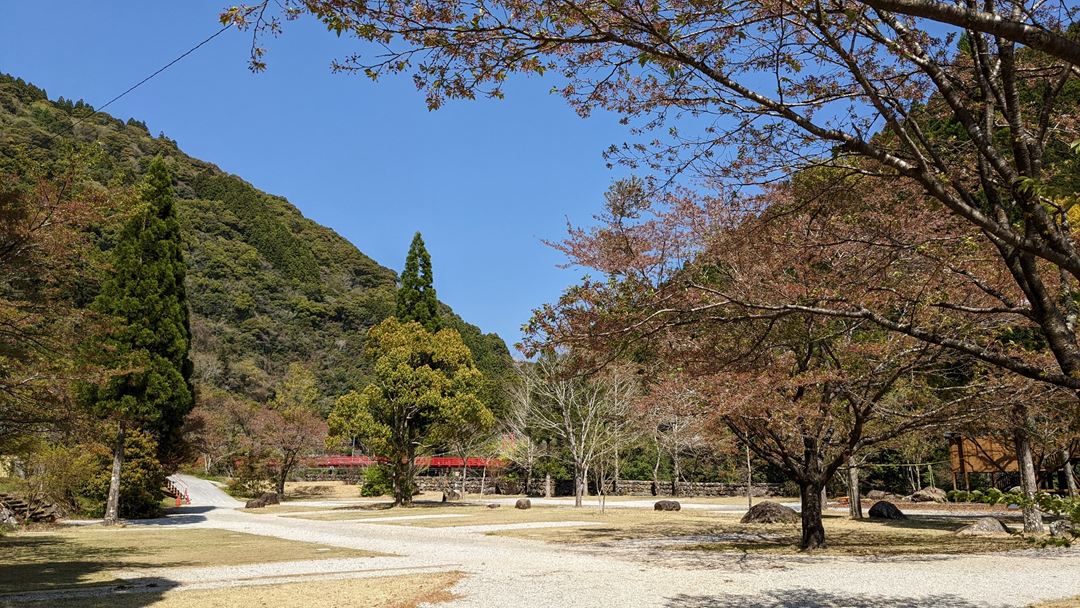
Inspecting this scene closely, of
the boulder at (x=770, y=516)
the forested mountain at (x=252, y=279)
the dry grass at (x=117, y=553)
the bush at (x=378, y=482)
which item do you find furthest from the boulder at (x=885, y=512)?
the forested mountain at (x=252, y=279)

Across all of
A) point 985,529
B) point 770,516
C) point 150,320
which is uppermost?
point 150,320

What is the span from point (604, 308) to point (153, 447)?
1983 cm

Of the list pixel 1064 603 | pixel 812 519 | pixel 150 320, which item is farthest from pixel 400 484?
pixel 1064 603

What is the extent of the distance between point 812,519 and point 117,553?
11.8 metres

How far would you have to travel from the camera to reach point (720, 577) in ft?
27.0

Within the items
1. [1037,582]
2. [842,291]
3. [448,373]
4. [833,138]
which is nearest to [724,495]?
[448,373]

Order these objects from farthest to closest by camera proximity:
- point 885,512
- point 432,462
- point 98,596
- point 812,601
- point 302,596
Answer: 1. point 432,462
2. point 885,512
3. point 98,596
4. point 302,596
5. point 812,601

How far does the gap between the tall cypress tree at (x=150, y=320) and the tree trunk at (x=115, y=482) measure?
3 centimetres

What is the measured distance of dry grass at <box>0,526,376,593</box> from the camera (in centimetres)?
869

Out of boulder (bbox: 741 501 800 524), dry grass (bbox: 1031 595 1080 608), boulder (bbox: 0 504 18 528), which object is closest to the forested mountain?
boulder (bbox: 741 501 800 524)

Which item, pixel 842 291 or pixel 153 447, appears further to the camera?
pixel 153 447

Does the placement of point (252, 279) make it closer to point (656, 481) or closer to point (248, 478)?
point (248, 478)

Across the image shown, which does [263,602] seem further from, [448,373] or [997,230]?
[448,373]

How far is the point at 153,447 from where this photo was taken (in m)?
20.8
